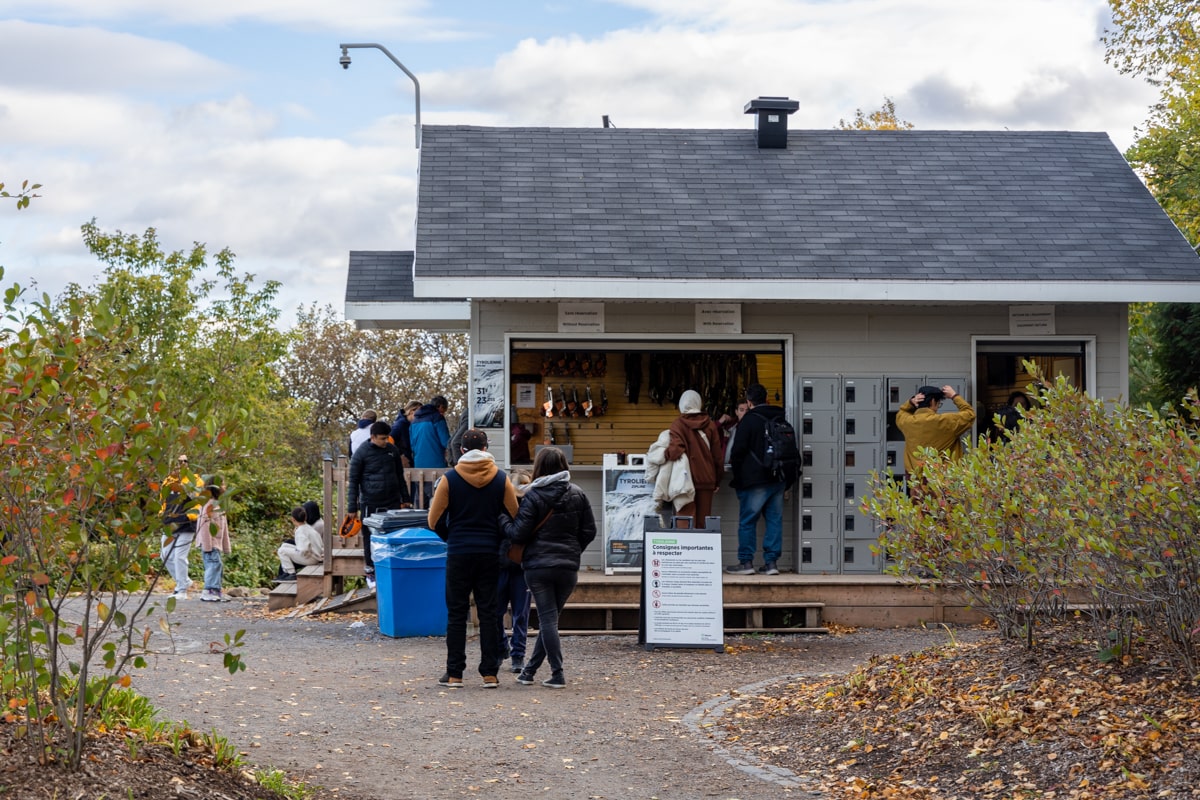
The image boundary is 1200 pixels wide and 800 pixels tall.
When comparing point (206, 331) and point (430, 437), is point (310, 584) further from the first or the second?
point (206, 331)

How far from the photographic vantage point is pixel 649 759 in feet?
24.8

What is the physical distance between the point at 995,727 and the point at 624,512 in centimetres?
677

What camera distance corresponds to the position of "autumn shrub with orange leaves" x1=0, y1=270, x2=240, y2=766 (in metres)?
5.36

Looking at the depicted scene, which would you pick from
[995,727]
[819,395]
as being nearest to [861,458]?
[819,395]

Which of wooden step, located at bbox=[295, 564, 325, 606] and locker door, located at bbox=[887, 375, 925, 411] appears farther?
wooden step, located at bbox=[295, 564, 325, 606]

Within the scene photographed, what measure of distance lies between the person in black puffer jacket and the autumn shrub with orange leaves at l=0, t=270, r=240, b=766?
13.4ft

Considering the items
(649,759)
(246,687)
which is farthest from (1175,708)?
(246,687)

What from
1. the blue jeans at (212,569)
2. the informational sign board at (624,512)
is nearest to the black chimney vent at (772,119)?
the informational sign board at (624,512)

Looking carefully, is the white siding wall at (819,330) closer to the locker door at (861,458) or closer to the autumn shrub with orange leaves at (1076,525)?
the locker door at (861,458)

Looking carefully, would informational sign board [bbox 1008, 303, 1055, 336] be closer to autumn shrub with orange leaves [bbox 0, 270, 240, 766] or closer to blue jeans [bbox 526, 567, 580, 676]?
blue jeans [bbox 526, 567, 580, 676]

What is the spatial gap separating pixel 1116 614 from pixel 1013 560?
2.08 feet

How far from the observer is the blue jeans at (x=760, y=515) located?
13.5 m

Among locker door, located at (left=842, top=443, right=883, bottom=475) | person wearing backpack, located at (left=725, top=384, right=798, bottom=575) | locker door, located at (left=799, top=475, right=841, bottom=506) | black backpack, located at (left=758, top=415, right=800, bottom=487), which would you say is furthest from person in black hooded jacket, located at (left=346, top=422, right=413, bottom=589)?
locker door, located at (left=842, top=443, right=883, bottom=475)

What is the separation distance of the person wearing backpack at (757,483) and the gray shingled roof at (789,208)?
1.39 meters
